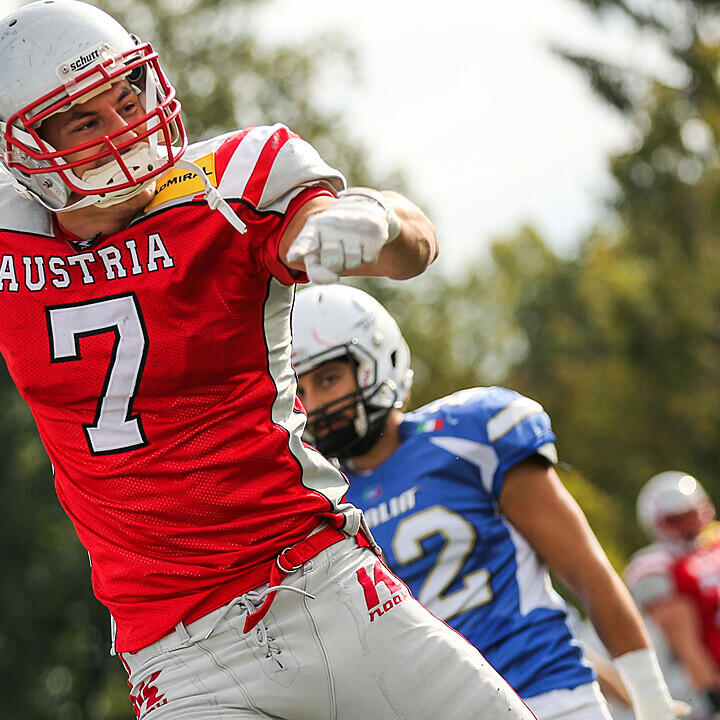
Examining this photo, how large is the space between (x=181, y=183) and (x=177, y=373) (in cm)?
39

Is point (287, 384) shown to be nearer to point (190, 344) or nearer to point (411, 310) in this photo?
point (190, 344)

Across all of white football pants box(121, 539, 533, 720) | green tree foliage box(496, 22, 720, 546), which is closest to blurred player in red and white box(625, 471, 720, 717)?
white football pants box(121, 539, 533, 720)

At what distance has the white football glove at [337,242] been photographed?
225 cm

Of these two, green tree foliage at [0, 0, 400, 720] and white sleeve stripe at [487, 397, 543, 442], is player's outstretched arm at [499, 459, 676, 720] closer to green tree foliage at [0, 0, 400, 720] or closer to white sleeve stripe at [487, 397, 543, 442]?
white sleeve stripe at [487, 397, 543, 442]

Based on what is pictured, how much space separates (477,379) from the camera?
25.7 metres

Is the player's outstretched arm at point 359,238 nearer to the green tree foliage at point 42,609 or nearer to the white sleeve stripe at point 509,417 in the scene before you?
the white sleeve stripe at point 509,417

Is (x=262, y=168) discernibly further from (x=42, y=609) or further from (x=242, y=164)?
(x=42, y=609)

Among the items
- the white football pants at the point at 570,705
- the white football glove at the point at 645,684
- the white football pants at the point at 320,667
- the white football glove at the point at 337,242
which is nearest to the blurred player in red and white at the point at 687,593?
the white football glove at the point at 645,684

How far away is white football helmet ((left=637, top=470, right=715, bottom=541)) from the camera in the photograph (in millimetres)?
9367

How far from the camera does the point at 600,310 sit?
19.7 m

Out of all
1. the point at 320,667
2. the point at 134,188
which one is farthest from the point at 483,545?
the point at 134,188

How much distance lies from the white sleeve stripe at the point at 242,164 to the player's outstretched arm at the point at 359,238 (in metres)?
0.14

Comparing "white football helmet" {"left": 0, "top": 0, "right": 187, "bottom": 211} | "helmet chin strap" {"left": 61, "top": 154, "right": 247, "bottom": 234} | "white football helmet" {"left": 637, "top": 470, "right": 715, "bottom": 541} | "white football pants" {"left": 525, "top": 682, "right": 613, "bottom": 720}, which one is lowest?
"white football helmet" {"left": 637, "top": 470, "right": 715, "bottom": 541}

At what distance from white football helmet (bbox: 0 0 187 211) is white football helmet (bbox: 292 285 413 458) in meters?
1.50
